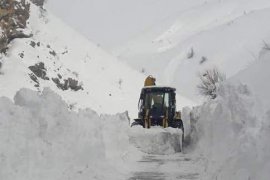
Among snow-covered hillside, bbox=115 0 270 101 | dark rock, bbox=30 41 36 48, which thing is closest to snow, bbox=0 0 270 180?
dark rock, bbox=30 41 36 48

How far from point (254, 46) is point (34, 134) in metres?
45.7

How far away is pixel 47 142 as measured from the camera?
9047 mm

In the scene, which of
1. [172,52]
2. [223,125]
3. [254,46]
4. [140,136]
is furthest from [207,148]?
[172,52]

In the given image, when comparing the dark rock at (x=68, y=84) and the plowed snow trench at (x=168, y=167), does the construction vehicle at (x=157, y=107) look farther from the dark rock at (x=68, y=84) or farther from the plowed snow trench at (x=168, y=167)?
the dark rock at (x=68, y=84)

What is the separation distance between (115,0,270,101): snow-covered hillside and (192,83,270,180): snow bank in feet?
109

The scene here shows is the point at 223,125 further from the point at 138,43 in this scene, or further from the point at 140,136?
the point at 138,43

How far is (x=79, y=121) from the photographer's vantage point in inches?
442

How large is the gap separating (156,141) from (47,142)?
742 centimetres

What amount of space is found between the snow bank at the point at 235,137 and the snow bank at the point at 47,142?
2.30 meters

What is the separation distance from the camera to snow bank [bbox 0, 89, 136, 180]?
7.86 meters

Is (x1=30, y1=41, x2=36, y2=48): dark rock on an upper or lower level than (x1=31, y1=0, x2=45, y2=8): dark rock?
lower

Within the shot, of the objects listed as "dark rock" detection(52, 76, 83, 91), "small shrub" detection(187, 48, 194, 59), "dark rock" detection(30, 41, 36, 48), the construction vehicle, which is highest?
"small shrub" detection(187, 48, 194, 59)

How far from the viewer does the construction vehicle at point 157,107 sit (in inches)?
709

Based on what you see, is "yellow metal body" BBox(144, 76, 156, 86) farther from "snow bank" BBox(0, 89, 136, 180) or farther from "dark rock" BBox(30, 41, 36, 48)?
"dark rock" BBox(30, 41, 36, 48)
